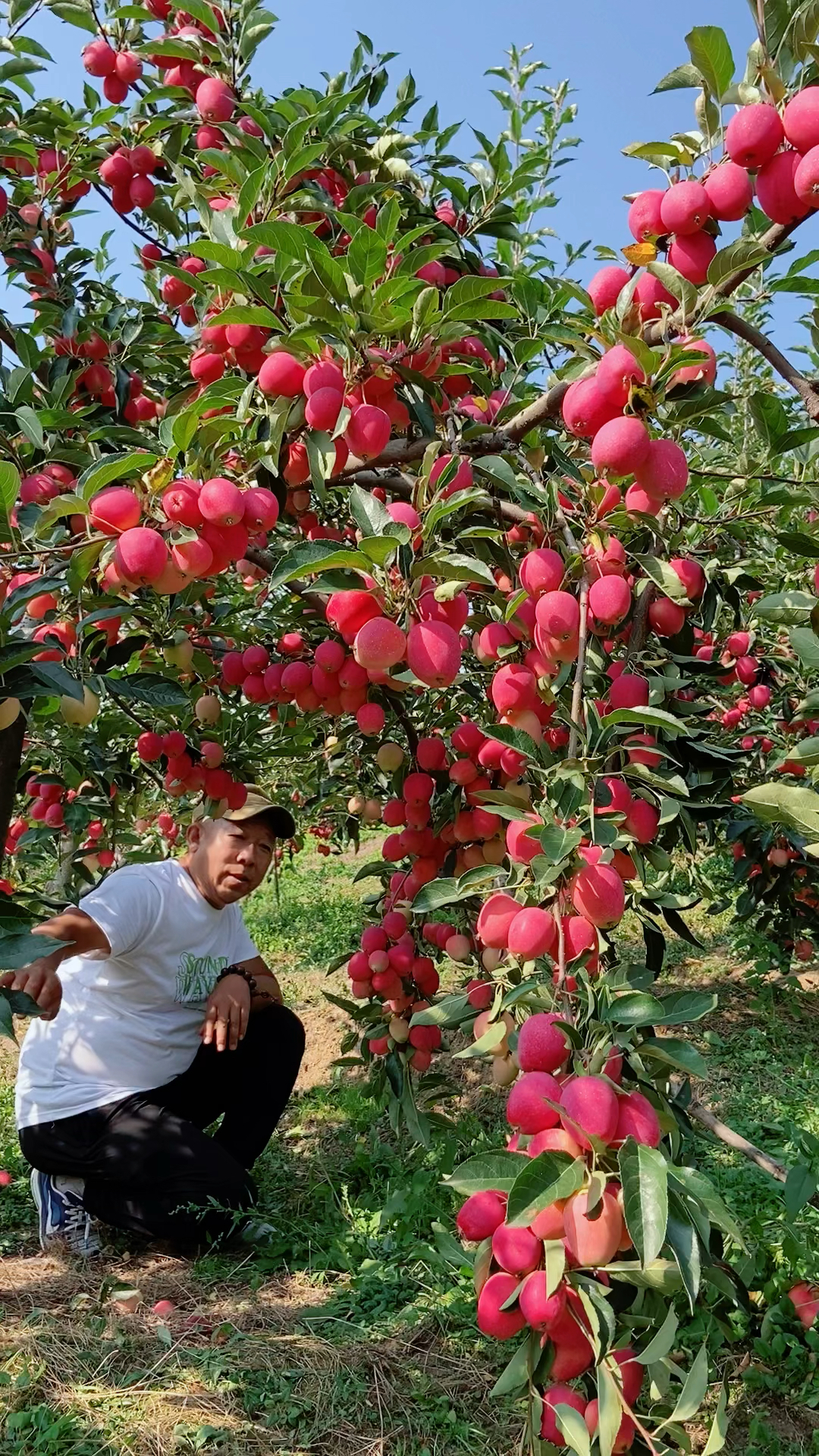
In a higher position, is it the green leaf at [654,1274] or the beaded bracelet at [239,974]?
the green leaf at [654,1274]

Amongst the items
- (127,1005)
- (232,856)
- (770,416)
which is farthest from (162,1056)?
(770,416)

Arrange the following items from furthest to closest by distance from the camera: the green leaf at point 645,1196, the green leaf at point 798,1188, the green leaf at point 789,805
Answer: the green leaf at point 798,1188, the green leaf at point 789,805, the green leaf at point 645,1196

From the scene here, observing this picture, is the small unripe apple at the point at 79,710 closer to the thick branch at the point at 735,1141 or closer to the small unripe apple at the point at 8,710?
the small unripe apple at the point at 8,710

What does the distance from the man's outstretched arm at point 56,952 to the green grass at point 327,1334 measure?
26.2 inches

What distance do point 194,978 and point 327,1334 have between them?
1.08m

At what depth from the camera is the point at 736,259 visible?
3.14ft

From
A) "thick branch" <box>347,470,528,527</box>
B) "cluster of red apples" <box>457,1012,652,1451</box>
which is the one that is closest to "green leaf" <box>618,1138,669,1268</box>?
"cluster of red apples" <box>457,1012,652,1451</box>

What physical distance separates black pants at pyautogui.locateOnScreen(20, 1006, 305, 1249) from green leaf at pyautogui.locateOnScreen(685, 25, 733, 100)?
2.31 meters

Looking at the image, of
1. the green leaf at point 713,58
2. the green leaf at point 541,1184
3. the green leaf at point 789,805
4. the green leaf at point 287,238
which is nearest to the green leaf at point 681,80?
the green leaf at point 713,58

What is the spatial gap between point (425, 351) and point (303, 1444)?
5.78 feet

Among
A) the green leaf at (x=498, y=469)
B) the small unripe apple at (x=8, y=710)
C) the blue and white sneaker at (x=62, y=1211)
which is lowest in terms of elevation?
the blue and white sneaker at (x=62, y=1211)

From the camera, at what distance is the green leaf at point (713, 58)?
3.35 ft

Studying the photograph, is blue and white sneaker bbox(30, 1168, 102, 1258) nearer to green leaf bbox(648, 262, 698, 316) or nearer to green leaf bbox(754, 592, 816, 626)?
green leaf bbox(754, 592, 816, 626)

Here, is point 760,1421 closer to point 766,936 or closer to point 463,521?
point 463,521
